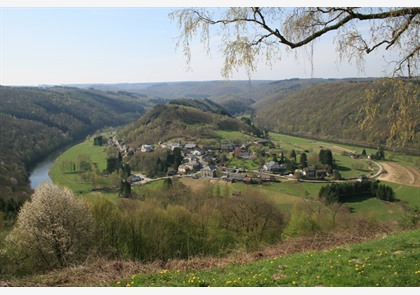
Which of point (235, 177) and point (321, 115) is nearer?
point (235, 177)

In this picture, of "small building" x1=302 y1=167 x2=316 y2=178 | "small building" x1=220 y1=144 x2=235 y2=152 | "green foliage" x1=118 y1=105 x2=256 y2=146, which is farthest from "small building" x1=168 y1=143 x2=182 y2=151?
"small building" x1=302 y1=167 x2=316 y2=178

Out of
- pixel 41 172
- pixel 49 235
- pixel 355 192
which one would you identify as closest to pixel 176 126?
pixel 41 172

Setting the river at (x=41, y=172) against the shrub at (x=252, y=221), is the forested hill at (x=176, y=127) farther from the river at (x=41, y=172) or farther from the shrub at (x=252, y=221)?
the shrub at (x=252, y=221)

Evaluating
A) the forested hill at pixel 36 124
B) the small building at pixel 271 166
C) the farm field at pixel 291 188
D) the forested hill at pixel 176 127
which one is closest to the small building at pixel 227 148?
the forested hill at pixel 176 127

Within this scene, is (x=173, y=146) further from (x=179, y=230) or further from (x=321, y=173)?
(x=179, y=230)

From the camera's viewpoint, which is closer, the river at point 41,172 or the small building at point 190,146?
the river at point 41,172
